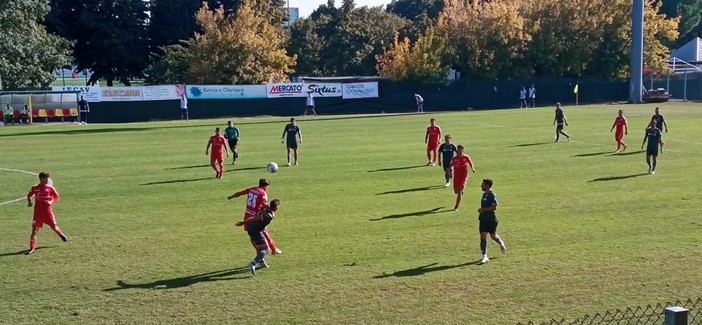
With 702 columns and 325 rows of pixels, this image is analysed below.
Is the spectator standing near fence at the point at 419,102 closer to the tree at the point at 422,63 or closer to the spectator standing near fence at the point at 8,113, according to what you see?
the tree at the point at 422,63

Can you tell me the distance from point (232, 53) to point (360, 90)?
36.3 feet

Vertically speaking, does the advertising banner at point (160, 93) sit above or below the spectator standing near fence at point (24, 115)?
above

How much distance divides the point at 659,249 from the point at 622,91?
2358 inches

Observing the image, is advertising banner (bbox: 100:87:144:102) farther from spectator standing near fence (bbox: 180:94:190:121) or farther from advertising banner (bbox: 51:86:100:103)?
spectator standing near fence (bbox: 180:94:190:121)

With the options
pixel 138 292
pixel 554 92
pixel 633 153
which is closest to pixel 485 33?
pixel 554 92

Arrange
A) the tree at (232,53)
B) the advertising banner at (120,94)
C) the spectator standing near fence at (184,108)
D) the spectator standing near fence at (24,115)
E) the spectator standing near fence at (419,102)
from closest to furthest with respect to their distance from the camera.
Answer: the spectator standing near fence at (24,115)
the advertising banner at (120,94)
the spectator standing near fence at (184,108)
the spectator standing near fence at (419,102)
the tree at (232,53)

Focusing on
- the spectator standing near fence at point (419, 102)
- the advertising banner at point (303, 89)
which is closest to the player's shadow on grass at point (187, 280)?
the advertising banner at point (303, 89)

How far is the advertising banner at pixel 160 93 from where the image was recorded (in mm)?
57250

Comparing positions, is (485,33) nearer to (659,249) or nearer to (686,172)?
(686,172)

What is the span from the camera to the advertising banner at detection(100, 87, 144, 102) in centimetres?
5584

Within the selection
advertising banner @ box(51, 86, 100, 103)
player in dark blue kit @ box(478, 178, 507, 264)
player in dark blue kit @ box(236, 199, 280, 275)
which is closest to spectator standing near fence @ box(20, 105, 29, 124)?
advertising banner @ box(51, 86, 100, 103)

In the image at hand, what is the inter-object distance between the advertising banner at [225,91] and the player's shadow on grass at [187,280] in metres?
45.7

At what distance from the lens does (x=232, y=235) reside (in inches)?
683

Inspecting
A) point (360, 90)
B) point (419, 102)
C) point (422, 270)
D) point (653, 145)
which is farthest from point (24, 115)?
point (422, 270)
